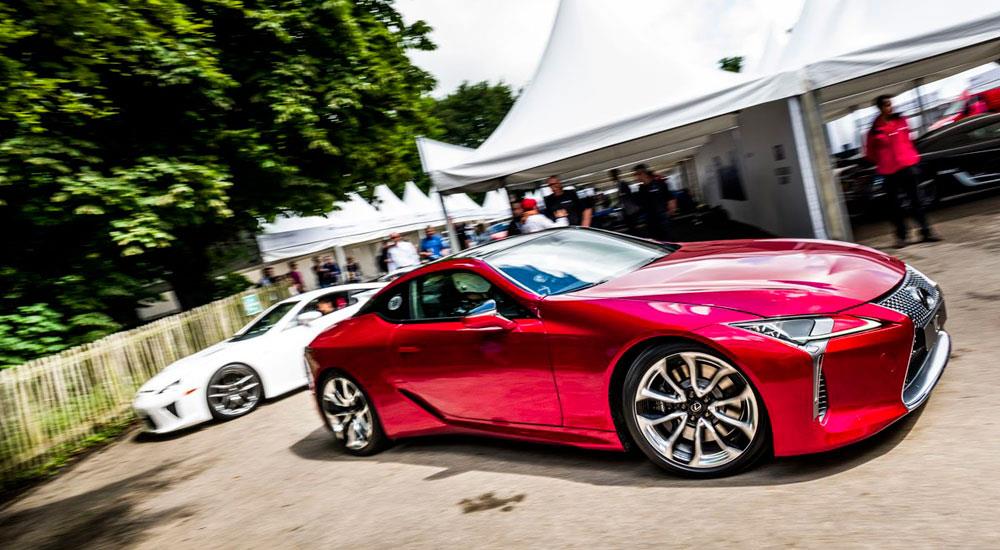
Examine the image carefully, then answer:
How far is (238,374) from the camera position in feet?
29.0

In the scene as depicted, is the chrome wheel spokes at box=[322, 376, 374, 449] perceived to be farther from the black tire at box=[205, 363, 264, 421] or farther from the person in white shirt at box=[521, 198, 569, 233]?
the person in white shirt at box=[521, 198, 569, 233]

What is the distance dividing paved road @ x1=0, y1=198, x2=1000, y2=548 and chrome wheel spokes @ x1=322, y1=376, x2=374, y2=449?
20cm

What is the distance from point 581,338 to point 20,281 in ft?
33.7

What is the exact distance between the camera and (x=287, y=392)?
942cm

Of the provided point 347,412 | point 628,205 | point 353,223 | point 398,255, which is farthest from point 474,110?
point 347,412

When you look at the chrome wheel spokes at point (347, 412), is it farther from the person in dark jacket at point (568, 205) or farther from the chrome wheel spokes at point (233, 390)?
the person in dark jacket at point (568, 205)

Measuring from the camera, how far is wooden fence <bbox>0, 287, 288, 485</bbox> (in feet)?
26.9

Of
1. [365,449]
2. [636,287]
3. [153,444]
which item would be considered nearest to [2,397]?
[153,444]

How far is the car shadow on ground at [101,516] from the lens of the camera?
5.16m

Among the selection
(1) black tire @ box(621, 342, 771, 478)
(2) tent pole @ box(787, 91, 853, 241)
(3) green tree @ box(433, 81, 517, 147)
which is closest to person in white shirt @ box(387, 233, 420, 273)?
(2) tent pole @ box(787, 91, 853, 241)

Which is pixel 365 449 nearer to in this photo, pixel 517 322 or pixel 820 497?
pixel 517 322

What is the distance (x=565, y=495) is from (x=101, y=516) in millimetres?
4237

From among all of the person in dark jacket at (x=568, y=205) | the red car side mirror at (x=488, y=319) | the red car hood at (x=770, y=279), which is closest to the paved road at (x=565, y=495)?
the red car hood at (x=770, y=279)

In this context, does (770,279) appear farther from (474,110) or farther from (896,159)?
(474,110)
